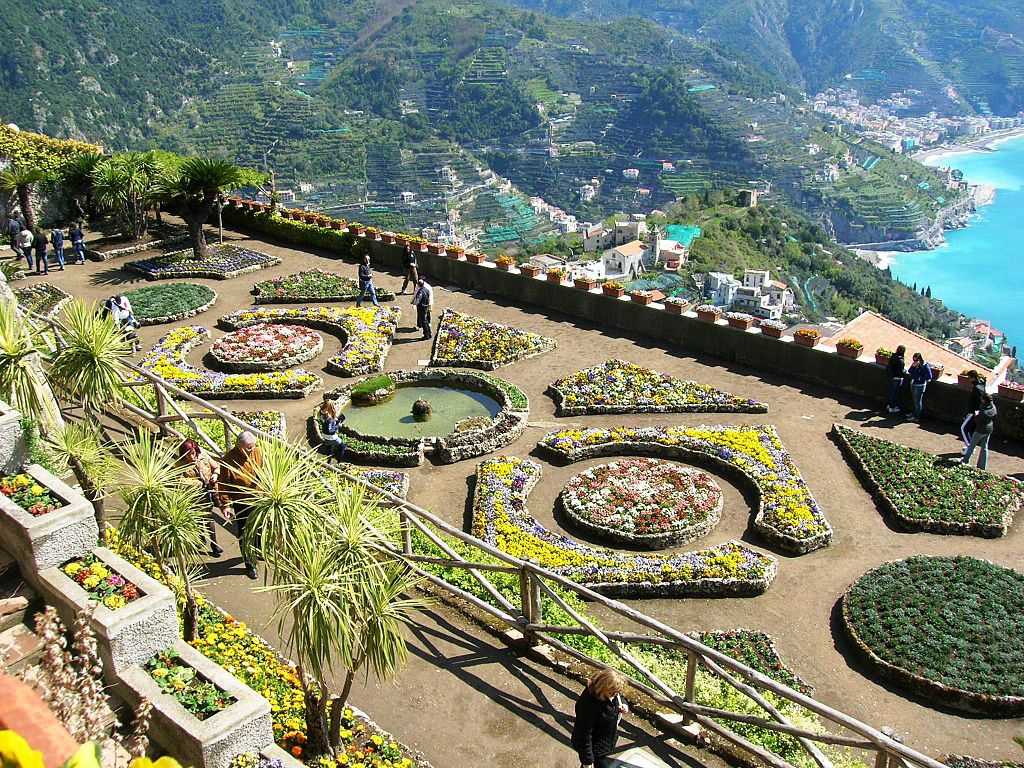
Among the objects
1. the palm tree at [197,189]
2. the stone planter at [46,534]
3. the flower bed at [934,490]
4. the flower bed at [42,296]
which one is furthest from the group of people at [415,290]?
the stone planter at [46,534]

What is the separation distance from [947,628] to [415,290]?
1499 cm

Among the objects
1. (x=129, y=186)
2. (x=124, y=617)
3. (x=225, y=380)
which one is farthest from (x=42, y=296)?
(x=124, y=617)

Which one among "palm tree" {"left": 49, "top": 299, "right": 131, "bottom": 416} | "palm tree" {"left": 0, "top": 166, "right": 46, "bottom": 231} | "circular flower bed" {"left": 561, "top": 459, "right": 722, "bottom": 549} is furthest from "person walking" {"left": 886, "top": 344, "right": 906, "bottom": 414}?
"palm tree" {"left": 0, "top": 166, "right": 46, "bottom": 231}

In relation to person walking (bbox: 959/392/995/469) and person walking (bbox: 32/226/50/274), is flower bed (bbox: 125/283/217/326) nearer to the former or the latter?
person walking (bbox: 32/226/50/274)

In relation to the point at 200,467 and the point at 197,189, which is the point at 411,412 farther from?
the point at 197,189

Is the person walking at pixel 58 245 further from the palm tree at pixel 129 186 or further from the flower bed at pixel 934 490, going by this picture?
the flower bed at pixel 934 490

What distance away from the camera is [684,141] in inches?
7510

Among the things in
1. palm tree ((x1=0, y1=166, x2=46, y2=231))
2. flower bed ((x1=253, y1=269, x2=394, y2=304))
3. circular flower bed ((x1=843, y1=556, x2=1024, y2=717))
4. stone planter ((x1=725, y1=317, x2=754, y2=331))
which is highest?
palm tree ((x1=0, y1=166, x2=46, y2=231))

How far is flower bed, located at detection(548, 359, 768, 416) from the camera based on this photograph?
698 inches

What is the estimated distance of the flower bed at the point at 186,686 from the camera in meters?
7.09

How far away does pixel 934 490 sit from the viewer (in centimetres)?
1433

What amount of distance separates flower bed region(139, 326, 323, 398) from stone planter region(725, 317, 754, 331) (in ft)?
31.0

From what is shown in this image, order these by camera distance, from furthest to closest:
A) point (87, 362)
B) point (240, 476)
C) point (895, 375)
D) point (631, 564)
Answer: point (895, 375) < point (631, 564) < point (87, 362) < point (240, 476)

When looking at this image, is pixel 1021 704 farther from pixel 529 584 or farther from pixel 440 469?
pixel 440 469
